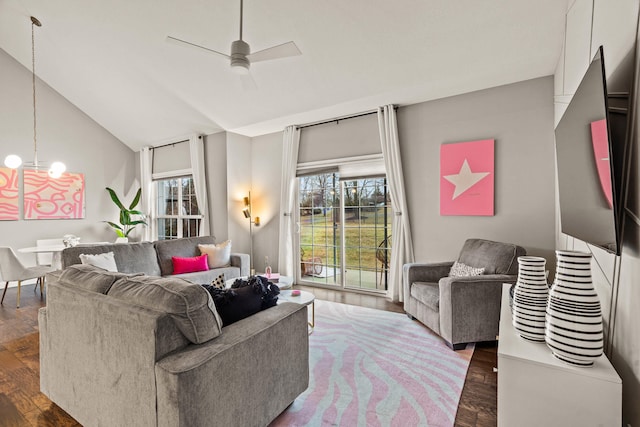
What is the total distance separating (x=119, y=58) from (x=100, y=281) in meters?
4.19

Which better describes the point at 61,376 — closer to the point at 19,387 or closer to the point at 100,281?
the point at 100,281

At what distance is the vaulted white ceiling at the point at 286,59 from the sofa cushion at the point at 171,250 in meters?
2.10

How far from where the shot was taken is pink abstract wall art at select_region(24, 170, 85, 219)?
5531mm

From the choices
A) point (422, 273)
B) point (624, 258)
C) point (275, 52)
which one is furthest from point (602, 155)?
point (422, 273)

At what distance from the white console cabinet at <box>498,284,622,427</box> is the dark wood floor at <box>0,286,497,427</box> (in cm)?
68

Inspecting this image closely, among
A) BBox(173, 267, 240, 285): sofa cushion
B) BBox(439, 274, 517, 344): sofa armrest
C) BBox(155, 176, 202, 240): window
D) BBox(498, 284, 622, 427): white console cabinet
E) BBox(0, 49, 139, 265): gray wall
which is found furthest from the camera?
BBox(155, 176, 202, 240): window

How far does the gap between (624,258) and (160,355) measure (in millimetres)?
2109

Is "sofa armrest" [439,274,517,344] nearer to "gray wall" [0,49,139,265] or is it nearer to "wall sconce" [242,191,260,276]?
"wall sconce" [242,191,260,276]

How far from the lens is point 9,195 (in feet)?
17.4

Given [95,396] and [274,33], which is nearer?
[95,396]

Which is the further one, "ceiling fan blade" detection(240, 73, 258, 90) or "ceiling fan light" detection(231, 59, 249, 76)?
"ceiling fan blade" detection(240, 73, 258, 90)

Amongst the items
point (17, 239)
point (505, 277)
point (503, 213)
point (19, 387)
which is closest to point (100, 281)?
point (19, 387)

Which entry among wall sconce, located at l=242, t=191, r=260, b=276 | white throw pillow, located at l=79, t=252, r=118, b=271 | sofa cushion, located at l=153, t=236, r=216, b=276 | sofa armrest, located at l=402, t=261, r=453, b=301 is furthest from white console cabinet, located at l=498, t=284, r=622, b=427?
wall sconce, located at l=242, t=191, r=260, b=276

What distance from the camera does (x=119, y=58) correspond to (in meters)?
4.45
